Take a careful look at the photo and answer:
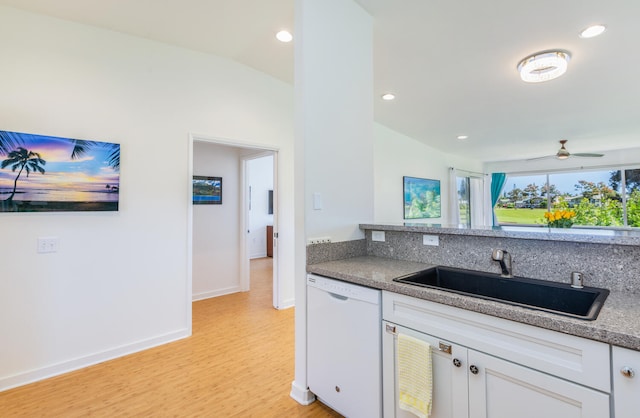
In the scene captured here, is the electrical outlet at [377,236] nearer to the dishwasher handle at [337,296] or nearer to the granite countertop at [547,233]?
the granite countertop at [547,233]

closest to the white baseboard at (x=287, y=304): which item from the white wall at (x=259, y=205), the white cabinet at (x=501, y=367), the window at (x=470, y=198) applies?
the white cabinet at (x=501, y=367)

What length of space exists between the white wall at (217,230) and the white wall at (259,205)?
3.12m

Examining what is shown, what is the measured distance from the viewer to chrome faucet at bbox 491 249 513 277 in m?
1.52

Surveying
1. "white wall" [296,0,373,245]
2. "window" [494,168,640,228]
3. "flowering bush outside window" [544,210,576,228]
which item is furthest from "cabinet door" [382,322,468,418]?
"window" [494,168,640,228]

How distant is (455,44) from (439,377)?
8.38ft

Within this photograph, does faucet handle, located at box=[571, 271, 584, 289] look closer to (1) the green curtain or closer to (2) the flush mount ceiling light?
(2) the flush mount ceiling light

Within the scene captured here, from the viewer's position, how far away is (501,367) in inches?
44.7

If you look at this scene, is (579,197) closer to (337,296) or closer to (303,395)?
(337,296)

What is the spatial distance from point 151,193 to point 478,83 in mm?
3515

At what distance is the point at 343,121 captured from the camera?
7.18 ft

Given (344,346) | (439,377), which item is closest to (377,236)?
(344,346)

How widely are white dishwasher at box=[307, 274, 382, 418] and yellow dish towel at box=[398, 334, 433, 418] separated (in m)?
0.15

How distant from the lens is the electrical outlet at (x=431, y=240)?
189 cm

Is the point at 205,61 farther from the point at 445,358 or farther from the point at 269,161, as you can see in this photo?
the point at 269,161
